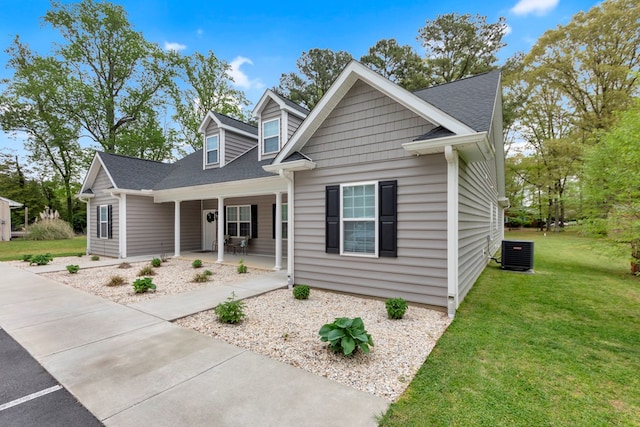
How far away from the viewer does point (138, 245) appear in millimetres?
12156

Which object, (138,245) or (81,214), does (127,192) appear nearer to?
(138,245)

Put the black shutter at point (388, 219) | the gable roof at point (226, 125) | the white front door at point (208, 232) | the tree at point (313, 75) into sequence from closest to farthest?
the black shutter at point (388, 219) < the gable roof at point (226, 125) < the white front door at point (208, 232) < the tree at point (313, 75)

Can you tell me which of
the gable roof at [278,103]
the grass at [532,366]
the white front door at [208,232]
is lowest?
the grass at [532,366]

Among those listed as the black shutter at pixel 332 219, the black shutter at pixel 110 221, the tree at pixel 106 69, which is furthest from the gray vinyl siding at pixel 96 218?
the tree at pixel 106 69

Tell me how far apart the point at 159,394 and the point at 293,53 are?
970 inches

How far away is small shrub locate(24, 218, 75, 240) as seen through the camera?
18.6 m

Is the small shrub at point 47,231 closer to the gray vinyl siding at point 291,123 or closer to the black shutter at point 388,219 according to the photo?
the gray vinyl siding at point 291,123

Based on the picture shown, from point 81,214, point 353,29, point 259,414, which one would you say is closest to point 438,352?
point 259,414

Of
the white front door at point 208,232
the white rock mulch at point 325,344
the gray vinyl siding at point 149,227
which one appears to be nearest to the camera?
the white rock mulch at point 325,344

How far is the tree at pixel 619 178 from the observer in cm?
537

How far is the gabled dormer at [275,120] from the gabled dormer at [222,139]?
7.38ft

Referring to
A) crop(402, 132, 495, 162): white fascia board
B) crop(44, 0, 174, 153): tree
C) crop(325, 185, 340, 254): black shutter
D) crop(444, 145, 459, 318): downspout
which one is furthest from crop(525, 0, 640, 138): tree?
crop(44, 0, 174, 153): tree

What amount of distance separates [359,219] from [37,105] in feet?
89.4

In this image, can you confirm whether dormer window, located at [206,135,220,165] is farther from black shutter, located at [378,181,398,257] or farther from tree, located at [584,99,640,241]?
tree, located at [584,99,640,241]
